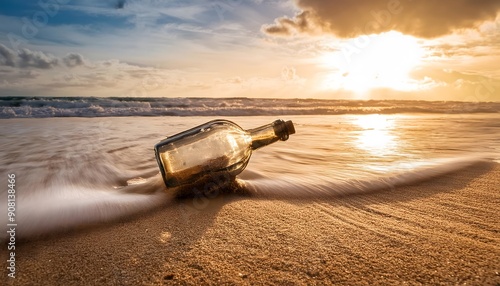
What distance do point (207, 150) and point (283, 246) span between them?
2.24 ft

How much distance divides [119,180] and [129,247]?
96 cm

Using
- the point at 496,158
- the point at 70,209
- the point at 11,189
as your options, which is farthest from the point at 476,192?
the point at 11,189

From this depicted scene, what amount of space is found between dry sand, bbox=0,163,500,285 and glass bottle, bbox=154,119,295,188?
0.44ft

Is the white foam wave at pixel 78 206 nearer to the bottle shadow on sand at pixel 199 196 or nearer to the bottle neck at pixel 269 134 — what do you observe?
the bottle shadow on sand at pixel 199 196

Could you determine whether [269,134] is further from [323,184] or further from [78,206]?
[78,206]

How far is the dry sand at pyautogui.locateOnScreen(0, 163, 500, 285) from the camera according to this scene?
0.79m

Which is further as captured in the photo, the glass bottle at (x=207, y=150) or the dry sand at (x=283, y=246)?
the glass bottle at (x=207, y=150)

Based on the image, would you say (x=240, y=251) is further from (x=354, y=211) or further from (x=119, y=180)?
(x=119, y=180)

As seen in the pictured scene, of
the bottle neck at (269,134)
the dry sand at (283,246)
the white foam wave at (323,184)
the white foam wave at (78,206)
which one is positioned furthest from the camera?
the bottle neck at (269,134)

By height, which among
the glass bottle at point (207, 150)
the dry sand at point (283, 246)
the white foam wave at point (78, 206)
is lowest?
the white foam wave at point (78, 206)

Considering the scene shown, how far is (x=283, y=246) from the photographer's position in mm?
946

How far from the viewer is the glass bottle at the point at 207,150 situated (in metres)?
1.41

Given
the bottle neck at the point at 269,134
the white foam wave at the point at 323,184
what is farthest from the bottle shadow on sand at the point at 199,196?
the bottle neck at the point at 269,134

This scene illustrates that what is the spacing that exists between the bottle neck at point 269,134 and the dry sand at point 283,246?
0.39 metres
